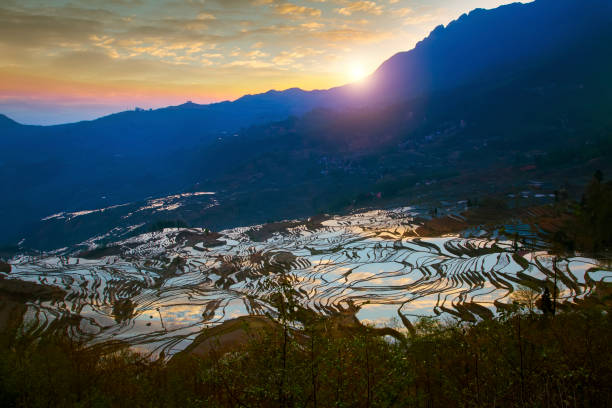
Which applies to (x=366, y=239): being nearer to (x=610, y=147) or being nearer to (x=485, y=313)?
(x=485, y=313)

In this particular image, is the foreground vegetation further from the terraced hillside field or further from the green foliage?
the terraced hillside field

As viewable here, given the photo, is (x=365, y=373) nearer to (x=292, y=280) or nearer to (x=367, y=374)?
(x=367, y=374)

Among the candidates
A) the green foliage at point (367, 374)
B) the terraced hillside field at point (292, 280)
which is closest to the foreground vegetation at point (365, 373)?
the green foliage at point (367, 374)

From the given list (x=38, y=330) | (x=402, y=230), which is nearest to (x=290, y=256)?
(x=402, y=230)

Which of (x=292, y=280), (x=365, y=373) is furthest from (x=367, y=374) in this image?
(x=292, y=280)

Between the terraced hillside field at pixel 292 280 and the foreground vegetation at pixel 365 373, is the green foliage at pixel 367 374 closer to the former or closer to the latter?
the foreground vegetation at pixel 365 373
